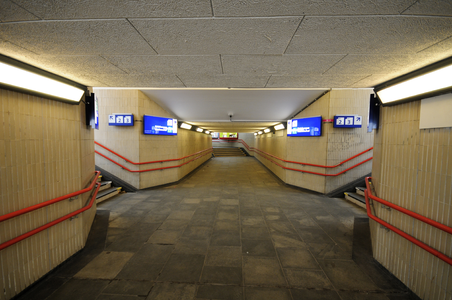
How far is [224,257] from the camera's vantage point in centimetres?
300

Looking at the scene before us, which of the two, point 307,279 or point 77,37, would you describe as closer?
point 77,37

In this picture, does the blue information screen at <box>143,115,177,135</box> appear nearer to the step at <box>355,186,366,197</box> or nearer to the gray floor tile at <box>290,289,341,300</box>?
the gray floor tile at <box>290,289,341,300</box>

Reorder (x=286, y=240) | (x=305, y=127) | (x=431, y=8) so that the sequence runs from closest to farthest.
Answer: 1. (x=431, y=8)
2. (x=286, y=240)
3. (x=305, y=127)

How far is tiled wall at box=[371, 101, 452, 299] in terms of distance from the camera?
2141 mm

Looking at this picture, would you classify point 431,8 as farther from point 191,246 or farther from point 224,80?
point 191,246

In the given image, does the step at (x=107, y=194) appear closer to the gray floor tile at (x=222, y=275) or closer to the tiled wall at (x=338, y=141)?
the gray floor tile at (x=222, y=275)

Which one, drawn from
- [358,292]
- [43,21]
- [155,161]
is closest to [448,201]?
[358,292]

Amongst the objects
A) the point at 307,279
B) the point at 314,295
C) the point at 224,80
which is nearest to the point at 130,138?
the point at 224,80

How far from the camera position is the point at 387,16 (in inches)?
55.1

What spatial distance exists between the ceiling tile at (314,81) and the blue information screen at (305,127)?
10.6 ft

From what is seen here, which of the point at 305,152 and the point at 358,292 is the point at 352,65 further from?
the point at 305,152

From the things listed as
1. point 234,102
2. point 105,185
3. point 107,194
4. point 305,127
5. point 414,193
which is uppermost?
point 234,102

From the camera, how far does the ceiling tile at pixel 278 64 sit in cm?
217

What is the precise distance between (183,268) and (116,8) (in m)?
3.23
